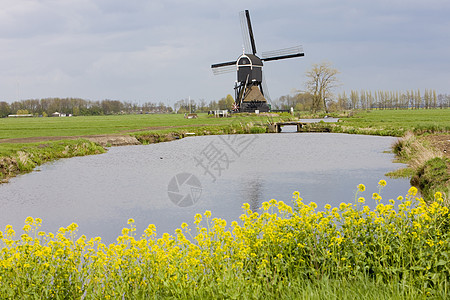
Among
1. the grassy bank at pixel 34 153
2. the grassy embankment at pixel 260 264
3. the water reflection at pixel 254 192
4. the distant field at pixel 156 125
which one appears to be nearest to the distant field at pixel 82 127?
the distant field at pixel 156 125

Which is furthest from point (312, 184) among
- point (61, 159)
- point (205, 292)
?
point (61, 159)

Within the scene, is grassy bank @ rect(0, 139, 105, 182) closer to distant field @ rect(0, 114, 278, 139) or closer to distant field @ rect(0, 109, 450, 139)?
distant field @ rect(0, 109, 450, 139)

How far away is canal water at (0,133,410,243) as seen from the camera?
12.3 metres

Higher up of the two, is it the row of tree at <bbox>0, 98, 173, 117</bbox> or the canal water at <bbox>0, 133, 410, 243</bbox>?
the row of tree at <bbox>0, 98, 173, 117</bbox>

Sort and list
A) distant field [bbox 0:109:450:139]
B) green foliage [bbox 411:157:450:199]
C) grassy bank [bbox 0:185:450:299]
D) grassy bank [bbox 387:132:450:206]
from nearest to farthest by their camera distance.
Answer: grassy bank [bbox 0:185:450:299] → grassy bank [bbox 387:132:450:206] → green foliage [bbox 411:157:450:199] → distant field [bbox 0:109:450:139]

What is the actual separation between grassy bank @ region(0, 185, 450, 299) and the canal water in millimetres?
4492

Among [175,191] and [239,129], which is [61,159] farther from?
[239,129]

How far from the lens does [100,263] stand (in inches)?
209

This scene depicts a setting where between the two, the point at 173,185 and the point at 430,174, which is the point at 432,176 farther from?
the point at 173,185

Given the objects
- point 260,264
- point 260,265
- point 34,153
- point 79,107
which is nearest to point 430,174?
point 260,264

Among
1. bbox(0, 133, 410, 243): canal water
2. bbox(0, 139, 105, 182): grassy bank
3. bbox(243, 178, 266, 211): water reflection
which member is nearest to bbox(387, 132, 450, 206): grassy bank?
bbox(0, 133, 410, 243): canal water

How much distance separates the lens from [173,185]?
1772 centimetres

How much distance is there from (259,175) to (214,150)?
1382 centimetres

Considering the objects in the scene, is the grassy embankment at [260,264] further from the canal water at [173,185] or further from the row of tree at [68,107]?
the row of tree at [68,107]
